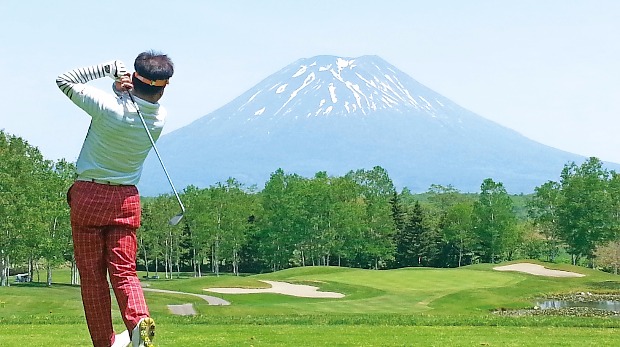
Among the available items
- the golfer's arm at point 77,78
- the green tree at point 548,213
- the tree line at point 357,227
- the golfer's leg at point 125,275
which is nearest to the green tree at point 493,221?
the tree line at point 357,227

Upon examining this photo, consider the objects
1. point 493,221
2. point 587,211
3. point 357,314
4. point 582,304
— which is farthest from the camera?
point 493,221

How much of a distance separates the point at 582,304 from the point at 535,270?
69.8ft

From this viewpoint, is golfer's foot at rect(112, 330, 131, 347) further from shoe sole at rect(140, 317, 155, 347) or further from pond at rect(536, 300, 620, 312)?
pond at rect(536, 300, 620, 312)

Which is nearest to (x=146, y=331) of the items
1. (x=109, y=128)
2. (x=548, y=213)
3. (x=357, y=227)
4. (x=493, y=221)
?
(x=109, y=128)

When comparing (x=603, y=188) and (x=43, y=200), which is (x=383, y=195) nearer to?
(x=603, y=188)

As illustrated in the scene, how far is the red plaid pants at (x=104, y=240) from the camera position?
18.3ft

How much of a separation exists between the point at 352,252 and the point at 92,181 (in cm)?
7069

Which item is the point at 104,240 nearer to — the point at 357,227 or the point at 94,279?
the point at 94,279

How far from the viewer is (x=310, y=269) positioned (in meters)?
57.0

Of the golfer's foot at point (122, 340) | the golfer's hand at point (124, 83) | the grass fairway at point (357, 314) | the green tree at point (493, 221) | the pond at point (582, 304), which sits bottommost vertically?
the pond at point (582, 304)

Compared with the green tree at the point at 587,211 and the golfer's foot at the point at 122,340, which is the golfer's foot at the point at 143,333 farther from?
the green tree at the point at 587,211

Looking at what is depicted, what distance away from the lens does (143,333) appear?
5.22 m

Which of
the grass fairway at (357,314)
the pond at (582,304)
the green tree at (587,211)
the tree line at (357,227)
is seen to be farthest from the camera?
the tree line at (357,227)

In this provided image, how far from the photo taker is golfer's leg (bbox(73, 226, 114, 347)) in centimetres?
566
